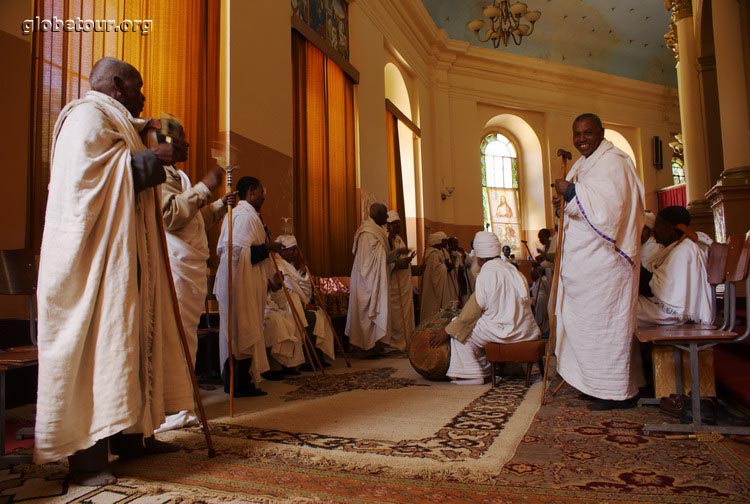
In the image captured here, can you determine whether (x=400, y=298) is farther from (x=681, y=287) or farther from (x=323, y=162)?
(x=681, y=287)

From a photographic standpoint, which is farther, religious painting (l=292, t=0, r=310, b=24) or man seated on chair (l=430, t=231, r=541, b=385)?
religious painting (l=292, t=0, r=310, b=24)

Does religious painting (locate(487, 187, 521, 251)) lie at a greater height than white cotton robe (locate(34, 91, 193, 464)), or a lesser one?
greater

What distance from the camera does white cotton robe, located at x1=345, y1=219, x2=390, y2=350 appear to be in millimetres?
8047

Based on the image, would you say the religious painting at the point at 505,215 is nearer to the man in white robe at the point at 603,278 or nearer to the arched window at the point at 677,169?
the arched window at the point at 677,169

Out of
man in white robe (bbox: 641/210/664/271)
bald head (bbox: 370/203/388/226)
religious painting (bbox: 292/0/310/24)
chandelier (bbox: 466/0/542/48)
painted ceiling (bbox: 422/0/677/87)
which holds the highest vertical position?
painted ceiling (bbox: 422/0/677/87)

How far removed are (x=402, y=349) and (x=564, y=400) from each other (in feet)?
13.7

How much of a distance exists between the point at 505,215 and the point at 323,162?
10.2 metres

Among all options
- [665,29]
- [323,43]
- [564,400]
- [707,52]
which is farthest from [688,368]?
[665,29]

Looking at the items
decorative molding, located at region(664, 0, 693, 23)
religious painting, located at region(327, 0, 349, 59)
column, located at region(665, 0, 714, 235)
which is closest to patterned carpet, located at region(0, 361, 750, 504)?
religious painting, located at region(327, 0, 349, 59)

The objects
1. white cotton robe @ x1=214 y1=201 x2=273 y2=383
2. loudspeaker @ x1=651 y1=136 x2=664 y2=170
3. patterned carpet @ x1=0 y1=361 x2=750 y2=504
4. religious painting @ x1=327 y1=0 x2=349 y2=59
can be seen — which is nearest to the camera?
patterned carpet @ x1=0 y1=361 x2=750 y2=504

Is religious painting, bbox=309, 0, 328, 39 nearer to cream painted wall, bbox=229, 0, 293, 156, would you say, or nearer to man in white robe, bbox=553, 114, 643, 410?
cream painted wall, bbox=229, 0, 293, 156

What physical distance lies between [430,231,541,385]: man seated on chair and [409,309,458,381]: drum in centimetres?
6

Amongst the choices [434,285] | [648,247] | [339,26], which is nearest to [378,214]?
[434,285]

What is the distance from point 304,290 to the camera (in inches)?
276
